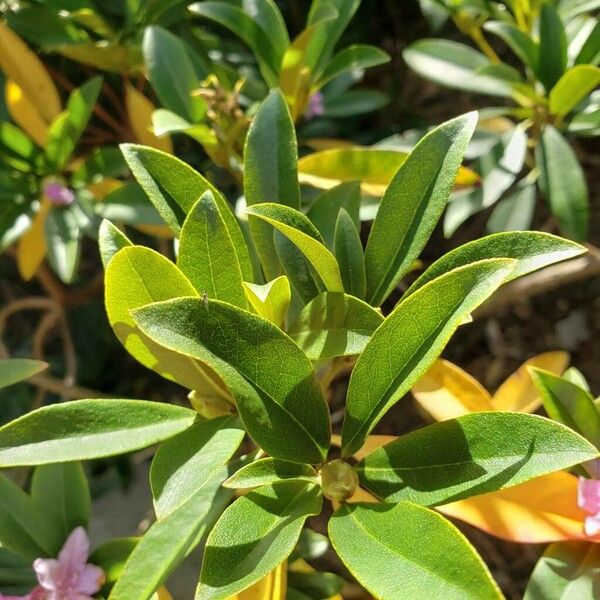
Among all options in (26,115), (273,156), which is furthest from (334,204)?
(26,115)

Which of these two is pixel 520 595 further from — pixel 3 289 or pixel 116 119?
pixel 3 289

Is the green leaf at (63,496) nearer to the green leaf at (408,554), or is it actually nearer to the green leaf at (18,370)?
the green leaf at (18,370)

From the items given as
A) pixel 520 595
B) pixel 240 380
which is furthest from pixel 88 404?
pixel 520 595

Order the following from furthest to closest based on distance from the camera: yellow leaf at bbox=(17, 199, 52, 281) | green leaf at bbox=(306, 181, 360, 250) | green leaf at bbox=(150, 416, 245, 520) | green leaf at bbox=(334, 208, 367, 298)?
yellow leaf at bbox=(17, 199, 52, 281) → green leaf at bbox=(306, 181, 360, 250) → green leaf at bbox=(334, 208, 367, 298) → green leaf at bbox=(150, 416, 245, 520)

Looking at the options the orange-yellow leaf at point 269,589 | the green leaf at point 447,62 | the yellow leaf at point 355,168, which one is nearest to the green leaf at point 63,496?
the orange-yellow leaf at point 269,589

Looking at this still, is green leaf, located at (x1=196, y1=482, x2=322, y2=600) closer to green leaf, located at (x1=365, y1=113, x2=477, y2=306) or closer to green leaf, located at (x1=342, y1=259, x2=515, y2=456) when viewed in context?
green leaf, located at (x1=342, y1=259, x2=515, y2=456)

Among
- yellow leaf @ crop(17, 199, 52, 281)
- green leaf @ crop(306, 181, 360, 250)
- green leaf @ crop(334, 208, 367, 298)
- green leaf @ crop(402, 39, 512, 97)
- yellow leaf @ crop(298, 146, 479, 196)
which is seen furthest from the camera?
yellow leaf @ crop(17, 199, 52, 281)

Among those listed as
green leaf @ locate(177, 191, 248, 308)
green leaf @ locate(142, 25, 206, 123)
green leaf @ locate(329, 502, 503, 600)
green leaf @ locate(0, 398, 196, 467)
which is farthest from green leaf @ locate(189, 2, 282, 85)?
green leaf @ locate(329, 502, 503, 600)

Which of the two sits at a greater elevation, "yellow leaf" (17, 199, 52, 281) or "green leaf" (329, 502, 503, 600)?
"yellow leaf" (17, 199, 52, 281)
